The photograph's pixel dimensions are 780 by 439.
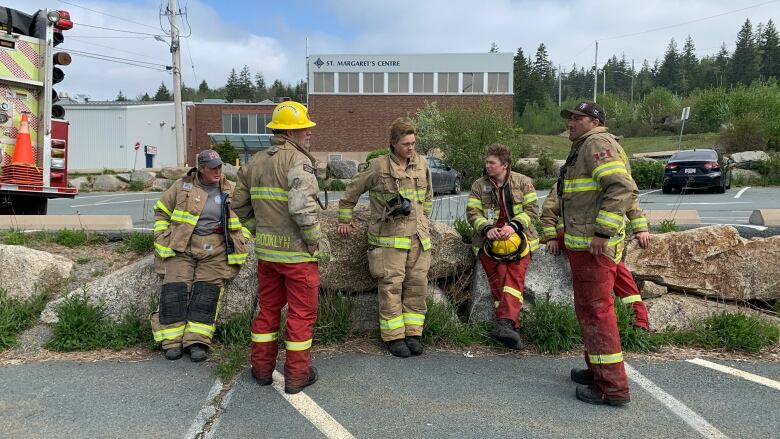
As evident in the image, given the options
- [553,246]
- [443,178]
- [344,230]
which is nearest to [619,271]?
[553,246]

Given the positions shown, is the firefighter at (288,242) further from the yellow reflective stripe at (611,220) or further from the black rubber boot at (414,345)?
the yellow reflective stripe at (611,220)

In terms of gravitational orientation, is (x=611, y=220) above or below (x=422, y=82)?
below

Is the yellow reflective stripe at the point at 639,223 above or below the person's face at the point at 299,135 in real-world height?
below

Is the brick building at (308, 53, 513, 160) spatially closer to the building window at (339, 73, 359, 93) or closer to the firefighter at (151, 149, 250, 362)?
the building window at (339, 73, 359, 93)

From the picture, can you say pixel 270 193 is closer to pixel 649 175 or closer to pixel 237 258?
pixel 237 258

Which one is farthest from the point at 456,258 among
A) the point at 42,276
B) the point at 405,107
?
the point at 405,107

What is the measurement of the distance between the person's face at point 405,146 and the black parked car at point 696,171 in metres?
15.9

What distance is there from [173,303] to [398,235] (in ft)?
6.36

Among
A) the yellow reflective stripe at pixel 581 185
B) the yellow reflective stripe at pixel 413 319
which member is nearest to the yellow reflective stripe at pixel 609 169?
the yellow reflective stripe at pixel 581 185

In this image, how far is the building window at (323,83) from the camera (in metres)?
47.9

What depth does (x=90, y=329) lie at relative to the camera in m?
4.97

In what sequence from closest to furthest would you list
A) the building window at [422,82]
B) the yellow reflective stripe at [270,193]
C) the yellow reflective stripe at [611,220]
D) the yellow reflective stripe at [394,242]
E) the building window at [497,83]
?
1. the yellow reflective stripe at [611,220]
2. the yellow reflective stripe at [270,193]
3. the yellow reflective stripe at [394,242]
4. the building window at [497,83]
5. the building window at [422,82]

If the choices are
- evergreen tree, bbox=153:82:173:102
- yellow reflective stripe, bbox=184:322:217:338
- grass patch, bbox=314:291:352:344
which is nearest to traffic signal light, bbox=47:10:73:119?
yellow reflective stripe, bbox=184:322:217:338

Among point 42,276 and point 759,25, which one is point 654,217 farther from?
point 759,25
